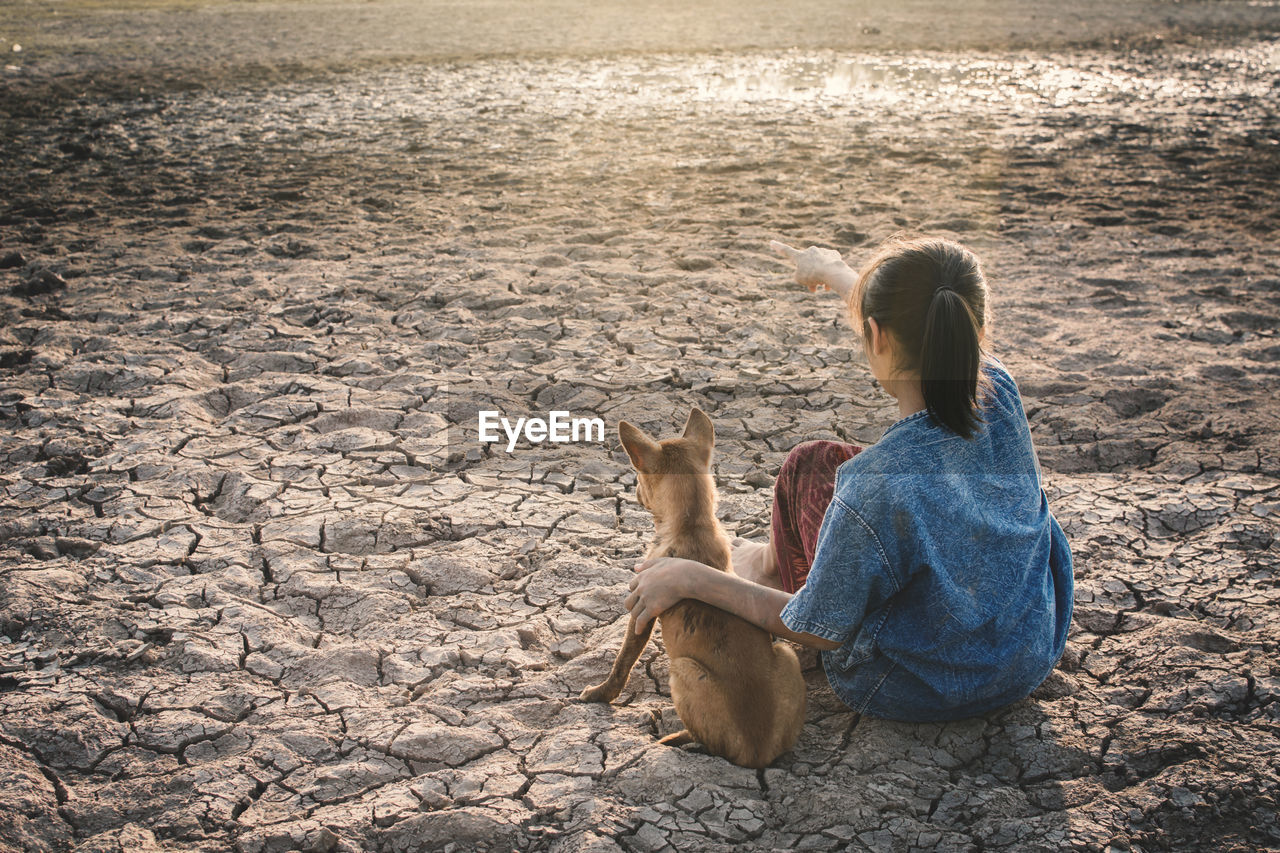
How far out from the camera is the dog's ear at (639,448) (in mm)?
3139

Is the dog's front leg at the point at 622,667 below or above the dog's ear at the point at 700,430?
below

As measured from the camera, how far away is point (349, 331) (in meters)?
5.78

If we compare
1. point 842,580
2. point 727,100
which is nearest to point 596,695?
point 842,580

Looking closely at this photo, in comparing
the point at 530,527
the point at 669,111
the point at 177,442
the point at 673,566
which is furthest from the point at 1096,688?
the point at 669,111

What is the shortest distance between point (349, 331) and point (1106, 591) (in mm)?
4420

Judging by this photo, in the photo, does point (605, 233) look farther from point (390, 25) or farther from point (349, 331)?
point (390, 25)

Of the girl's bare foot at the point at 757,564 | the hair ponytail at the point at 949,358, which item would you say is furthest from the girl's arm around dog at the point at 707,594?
the hair ponytail at the point at 949,358

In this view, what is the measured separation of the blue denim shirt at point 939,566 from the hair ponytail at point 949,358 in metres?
0.09

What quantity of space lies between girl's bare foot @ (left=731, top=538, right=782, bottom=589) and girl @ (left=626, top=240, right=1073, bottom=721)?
589 mm

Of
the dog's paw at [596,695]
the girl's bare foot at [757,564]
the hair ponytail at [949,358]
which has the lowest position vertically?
the dog's paw at [596,695]

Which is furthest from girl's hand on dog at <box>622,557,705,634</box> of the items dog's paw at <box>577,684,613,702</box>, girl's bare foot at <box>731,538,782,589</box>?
girl's bare foot at <box>731,538,782,589</box>
